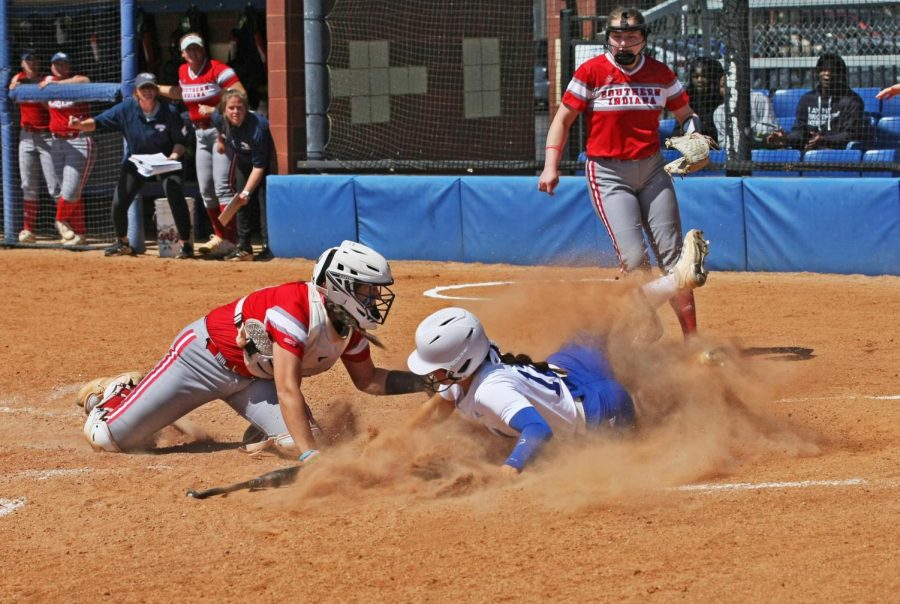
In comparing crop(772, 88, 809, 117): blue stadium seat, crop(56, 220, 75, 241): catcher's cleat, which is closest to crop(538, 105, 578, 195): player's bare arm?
crop(772, 88, 809, 117): blue stadium seat

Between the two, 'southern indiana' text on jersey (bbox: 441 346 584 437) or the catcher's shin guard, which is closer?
'southern indiana' text on jersey (bbox: 441 346 584 437)

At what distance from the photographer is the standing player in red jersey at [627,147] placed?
836 centimetres

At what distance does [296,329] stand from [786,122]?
905cm

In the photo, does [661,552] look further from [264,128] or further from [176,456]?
[264,128]

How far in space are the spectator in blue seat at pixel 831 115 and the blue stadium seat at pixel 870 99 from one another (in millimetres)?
401

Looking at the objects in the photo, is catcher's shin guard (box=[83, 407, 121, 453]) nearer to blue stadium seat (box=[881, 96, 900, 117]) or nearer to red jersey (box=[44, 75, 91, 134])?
red jersey (box=[44, 75, 91, 134])

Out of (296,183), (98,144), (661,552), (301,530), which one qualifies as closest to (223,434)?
(301,530)

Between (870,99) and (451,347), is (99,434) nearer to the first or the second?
(451,347)

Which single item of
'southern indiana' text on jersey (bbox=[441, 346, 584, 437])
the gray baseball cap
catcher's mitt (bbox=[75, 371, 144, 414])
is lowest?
catcher's mitt (bbox=[75, 371, 144, 414])

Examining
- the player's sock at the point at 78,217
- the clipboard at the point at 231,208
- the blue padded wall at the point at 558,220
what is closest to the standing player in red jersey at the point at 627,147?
the blue padded wall at the point at 558,220

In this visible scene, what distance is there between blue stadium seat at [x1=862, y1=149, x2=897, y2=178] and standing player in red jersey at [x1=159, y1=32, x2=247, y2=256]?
23.2 ft

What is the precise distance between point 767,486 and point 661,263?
3018 mm

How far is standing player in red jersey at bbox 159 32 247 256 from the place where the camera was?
1438 centimetres

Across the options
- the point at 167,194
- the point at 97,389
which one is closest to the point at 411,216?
the point at 167,194
